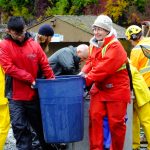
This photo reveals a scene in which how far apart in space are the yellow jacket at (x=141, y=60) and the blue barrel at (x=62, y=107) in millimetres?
1684

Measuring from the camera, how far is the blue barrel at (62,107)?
645cm

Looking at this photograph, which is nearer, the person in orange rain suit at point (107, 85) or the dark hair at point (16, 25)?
the person in orange rain suit at point (107, 85)

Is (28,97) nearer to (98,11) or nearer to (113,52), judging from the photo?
(113,52)

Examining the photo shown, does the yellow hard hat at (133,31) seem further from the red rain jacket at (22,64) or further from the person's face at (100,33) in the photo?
the red rain jacket at (22,64)

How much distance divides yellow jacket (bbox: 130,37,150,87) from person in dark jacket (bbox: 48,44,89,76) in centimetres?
92

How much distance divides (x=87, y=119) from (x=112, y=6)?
21.2 m

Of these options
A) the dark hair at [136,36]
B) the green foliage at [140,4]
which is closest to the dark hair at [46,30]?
the dark hair at [136,36]

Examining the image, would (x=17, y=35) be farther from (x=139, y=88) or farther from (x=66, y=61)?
(x=139, y=88)

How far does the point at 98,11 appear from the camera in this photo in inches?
1163

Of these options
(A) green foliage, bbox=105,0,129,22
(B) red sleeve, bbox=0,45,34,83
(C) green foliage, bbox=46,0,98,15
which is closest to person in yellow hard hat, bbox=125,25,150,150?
(B) red sleeve, bbox=0,45,34,83

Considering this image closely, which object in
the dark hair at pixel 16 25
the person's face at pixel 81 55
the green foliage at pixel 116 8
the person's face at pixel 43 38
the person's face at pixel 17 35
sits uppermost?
the green foliage at pixel 116 8

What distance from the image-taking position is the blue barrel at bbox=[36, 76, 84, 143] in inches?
254

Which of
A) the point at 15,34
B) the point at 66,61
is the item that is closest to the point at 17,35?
the point at 15,34

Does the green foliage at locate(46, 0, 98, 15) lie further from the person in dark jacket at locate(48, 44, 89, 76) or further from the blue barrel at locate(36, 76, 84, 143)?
the blue barrel at locate(36, 76, 84, 143)
